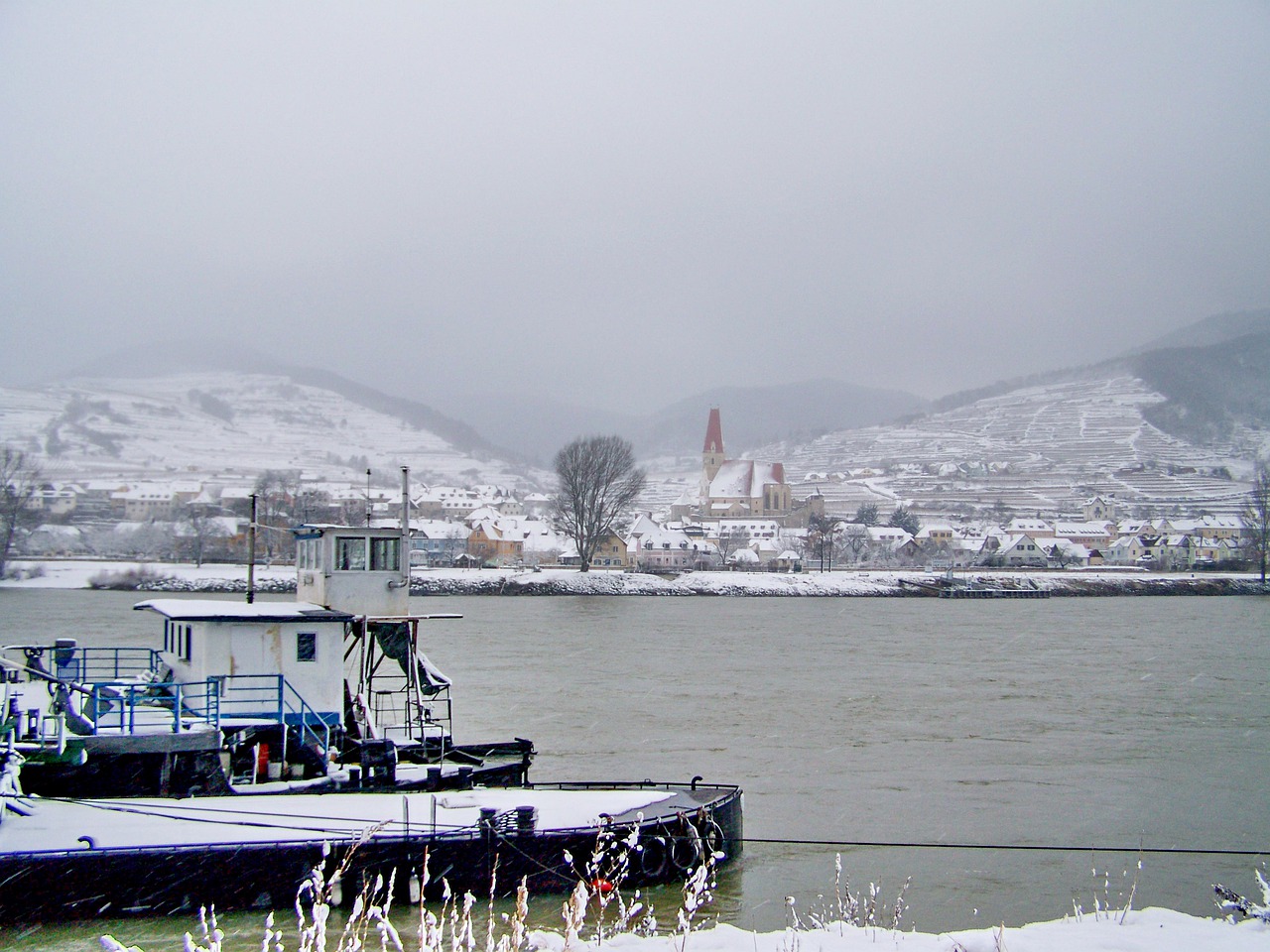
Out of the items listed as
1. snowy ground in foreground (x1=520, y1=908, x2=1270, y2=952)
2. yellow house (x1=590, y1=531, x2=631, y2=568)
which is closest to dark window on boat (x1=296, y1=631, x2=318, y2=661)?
snowy ground in foreground (x1=520, y1=908, x2=1270, y2=952)

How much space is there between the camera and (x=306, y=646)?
18453 mm

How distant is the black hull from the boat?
2cm

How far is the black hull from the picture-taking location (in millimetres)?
13242

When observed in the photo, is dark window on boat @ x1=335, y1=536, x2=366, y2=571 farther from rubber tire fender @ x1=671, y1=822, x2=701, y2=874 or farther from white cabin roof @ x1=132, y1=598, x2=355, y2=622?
rubber tire fender @ x1=671, y1=822, x2=701, y2=874

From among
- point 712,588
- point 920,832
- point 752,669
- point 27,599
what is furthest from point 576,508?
point 920,832

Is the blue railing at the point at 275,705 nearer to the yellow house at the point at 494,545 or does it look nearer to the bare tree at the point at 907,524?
the yellow house at the point at 494,545

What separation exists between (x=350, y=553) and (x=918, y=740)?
16.7 metres

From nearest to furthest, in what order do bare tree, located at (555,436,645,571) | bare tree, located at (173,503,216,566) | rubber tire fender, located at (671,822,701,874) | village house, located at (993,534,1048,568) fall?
rubber tire fender, located at (671,822,701,874) → bare tree, located at (555,436,645,571) → bare tree, located at (173,503,216,566) → village house, located at (993,534,1048,568)

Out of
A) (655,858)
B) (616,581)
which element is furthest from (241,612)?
(616,581)

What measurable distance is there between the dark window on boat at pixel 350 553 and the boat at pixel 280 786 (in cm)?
3

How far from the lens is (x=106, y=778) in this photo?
50.7ft

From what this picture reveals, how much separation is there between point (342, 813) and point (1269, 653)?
5129 cm

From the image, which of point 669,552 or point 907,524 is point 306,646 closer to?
point 669,552

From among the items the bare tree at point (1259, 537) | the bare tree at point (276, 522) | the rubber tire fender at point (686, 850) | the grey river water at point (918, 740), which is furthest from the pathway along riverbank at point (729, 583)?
the rubber tire fender at point (686, 850)
